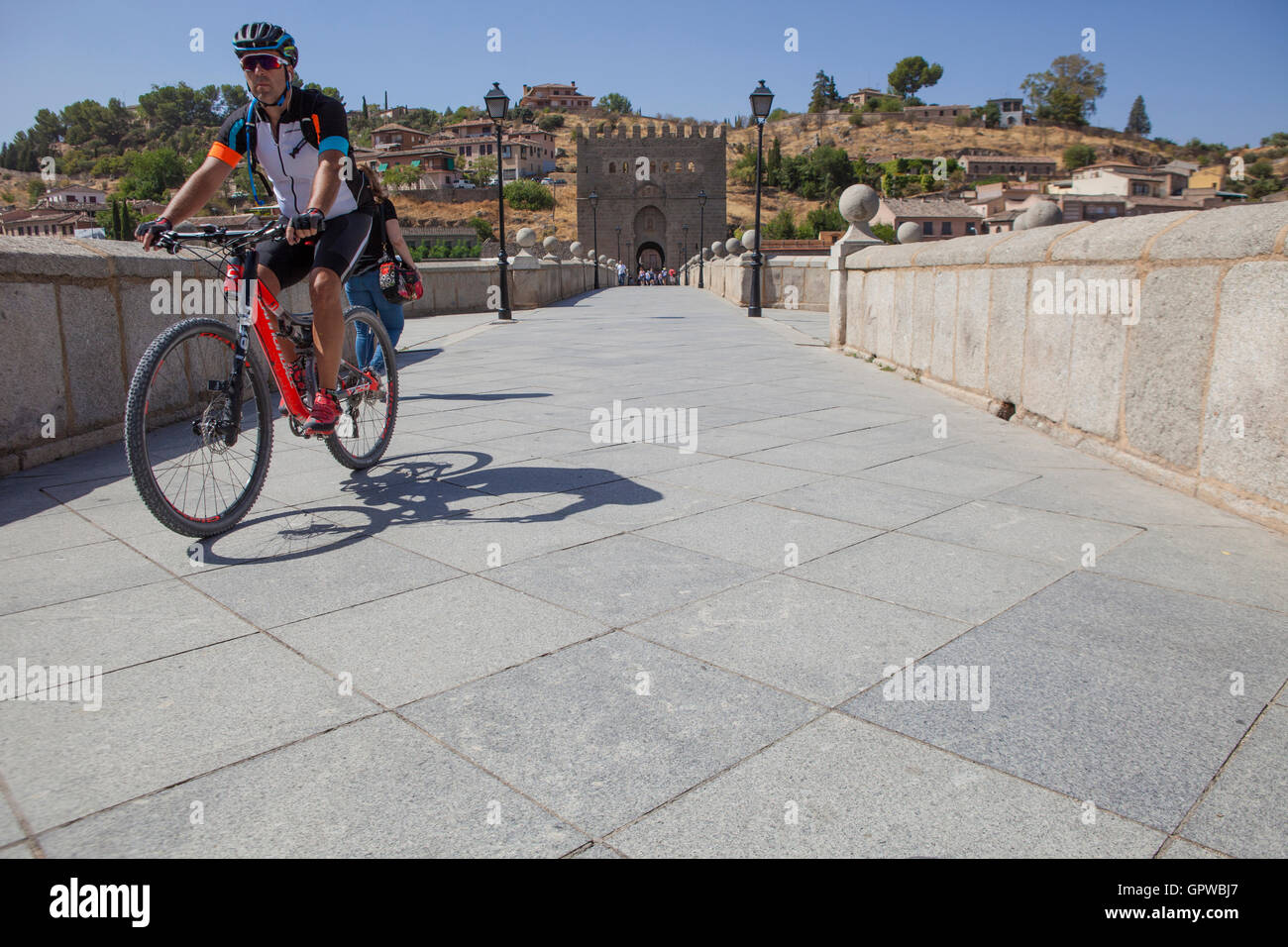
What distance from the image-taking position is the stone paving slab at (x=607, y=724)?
1947mm

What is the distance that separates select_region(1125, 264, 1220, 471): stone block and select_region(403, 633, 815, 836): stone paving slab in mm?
3134

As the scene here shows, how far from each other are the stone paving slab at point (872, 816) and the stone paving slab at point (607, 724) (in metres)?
0.08

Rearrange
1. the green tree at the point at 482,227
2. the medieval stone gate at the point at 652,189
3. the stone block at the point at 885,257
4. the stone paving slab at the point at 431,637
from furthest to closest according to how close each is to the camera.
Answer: the green tree at the point at 482,227 < the medieval stone gate at the point at 652,189 < the stone block at the point at 885,257 < the stone paving slab at the point at 431,637

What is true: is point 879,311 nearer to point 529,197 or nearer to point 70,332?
point 70,332

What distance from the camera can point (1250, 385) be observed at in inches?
155

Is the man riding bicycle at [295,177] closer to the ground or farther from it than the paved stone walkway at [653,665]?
farther from it

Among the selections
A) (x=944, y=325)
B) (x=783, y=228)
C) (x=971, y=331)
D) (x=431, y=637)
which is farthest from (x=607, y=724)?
(x=783, y=228)

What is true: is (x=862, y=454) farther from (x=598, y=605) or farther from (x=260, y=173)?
(x=260, y=173)

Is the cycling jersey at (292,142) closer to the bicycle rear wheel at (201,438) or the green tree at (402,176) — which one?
the bicycle rear wheel at (201,438)

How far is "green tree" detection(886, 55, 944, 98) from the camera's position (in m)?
195

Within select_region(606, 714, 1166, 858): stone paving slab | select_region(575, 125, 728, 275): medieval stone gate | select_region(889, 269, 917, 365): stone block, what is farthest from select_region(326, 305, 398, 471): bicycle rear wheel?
select_region(575, 125, 728, 275): medieval stone gate

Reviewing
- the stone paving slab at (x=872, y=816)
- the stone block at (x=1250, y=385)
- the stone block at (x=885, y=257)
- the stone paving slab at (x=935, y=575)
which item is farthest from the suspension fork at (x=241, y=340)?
the stone block at (x=885, y=257)

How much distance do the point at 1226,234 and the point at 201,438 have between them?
4505mm
